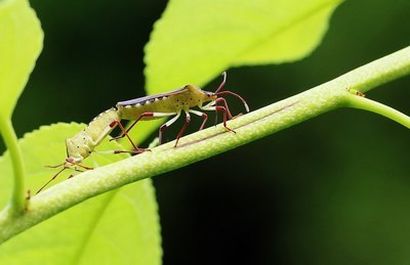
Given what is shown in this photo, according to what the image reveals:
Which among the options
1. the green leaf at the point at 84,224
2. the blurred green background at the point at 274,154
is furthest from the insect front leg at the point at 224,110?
the blurred green background at the point at 274,154

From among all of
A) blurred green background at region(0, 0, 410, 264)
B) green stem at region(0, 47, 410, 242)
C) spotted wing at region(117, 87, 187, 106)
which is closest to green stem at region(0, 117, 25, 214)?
green stem at region(0, 47, 410, 242)

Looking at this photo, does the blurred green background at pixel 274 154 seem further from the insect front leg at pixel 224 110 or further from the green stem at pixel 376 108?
the green stem at pixel 376 108

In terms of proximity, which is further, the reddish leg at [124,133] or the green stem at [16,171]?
the reddish leg at [124,133]

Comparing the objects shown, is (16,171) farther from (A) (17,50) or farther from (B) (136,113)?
(B) (136,113)

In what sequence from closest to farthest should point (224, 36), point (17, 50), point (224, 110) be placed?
point (17, 50) < point (224, 110) < point (224, 36)

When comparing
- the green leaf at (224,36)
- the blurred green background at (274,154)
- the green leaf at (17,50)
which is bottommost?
the green leaf at (17,50)

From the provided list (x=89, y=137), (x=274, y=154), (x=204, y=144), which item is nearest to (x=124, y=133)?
(x=89, y=137)

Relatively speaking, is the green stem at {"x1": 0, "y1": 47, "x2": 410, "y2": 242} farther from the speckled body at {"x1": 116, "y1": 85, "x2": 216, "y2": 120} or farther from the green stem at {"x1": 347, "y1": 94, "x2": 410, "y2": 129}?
the speckled body at {"x1": 116, "y1": 85, "x2": 216, "y2": 120}
